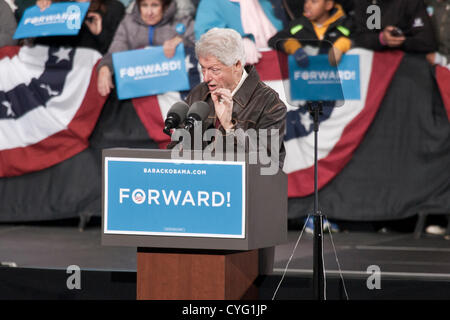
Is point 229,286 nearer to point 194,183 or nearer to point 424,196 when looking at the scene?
point 194,183

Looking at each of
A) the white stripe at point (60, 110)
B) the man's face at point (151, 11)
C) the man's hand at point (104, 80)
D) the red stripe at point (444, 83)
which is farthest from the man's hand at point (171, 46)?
the red stripe at point (444, 83)

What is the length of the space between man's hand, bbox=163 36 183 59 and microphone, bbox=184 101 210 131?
3.30 meters

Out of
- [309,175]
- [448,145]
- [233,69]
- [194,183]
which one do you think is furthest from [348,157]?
[194,183]

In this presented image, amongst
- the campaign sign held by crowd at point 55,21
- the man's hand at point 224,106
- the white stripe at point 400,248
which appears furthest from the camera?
the campaign sign held by crowd at point 55,21

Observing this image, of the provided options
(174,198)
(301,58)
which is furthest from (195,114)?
(301,58)

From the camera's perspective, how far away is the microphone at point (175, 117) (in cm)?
325

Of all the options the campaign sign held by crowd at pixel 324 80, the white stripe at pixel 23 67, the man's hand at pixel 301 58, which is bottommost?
the campaign sign held by crowd at pixel 324 80

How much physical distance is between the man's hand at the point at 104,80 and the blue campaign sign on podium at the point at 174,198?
11.4ft

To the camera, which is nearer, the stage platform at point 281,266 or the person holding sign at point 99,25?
the stage platform at point 281,266

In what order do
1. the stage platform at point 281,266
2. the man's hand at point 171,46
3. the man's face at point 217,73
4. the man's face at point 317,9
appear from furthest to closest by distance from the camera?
the man's hand at point 171,46, the man's face at point 317,9, the stage platform at point 281,266, the man's face at point 217,73

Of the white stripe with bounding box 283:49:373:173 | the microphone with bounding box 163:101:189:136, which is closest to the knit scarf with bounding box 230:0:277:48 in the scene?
the white stripe with bounding box 283:49:373:173

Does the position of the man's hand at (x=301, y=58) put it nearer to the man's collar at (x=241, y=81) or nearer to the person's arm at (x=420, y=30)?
the person's arm at (x=420, y=30)

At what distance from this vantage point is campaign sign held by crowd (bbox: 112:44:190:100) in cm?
655

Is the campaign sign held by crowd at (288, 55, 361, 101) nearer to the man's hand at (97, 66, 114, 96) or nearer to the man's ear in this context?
the man's ear
